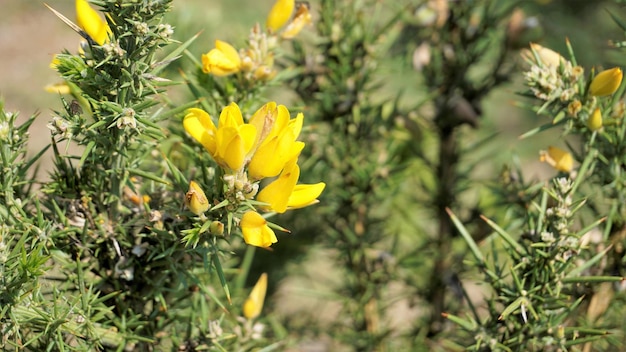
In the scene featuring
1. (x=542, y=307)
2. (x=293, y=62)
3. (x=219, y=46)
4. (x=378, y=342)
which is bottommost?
(x=378, y=342)

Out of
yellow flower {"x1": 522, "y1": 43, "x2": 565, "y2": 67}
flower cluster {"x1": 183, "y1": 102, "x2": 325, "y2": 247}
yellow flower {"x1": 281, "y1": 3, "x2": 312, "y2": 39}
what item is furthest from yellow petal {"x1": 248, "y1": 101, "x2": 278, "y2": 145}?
yellow flower {"x1": 522, "y1": 43, "x2": 565, "y2": 67}

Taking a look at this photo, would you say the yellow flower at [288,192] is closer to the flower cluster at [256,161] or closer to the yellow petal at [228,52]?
the flower cluster at [256,161]

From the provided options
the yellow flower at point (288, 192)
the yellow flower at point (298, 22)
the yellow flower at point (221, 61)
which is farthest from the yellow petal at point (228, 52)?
the yellow flower at point (288, 192)

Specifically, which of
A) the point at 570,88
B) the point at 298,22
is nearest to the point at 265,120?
the point at 298,22

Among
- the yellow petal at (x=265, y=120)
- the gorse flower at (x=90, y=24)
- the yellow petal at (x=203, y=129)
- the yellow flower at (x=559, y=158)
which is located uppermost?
the gorse flower at (x=90, y=24)

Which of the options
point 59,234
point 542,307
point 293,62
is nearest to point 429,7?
point 293,62

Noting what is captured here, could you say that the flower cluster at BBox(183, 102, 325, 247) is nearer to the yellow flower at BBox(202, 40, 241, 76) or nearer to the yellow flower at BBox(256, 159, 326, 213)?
the yellow flower at BBox(256, 159, 326, 213)

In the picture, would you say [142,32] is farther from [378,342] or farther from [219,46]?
[378,342]
